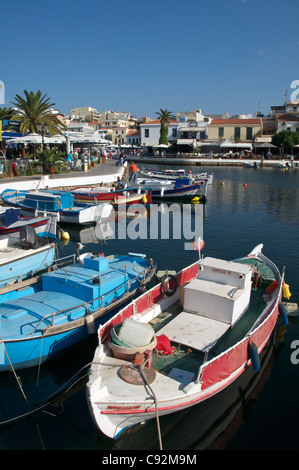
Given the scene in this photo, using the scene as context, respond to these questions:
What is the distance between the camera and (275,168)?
75.0 metres

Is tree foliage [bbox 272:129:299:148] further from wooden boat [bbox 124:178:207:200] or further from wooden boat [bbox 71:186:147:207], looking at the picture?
wooden boat [bbox 71:186:147:207]

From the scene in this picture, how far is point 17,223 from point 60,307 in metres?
10.1

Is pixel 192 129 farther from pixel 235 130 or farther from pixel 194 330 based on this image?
pixel 194 330

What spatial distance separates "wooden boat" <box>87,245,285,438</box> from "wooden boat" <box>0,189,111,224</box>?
44.1ft

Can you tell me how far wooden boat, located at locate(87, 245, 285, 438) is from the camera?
719cm

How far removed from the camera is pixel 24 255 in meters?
15.1

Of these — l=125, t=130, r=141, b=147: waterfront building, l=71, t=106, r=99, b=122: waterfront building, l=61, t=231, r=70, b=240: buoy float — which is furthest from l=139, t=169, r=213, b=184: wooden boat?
l=71, t=106, r=99, b=122: waterfront building

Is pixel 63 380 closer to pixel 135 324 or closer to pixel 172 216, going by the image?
pixel 135 324

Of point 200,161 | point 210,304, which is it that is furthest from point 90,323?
point 200,161

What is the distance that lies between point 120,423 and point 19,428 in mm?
2456

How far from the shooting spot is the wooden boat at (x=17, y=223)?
18255 mm
